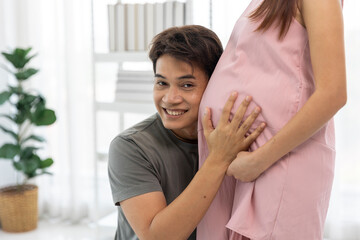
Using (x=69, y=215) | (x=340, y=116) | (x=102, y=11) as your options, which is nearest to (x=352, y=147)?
(x=340, y=116)

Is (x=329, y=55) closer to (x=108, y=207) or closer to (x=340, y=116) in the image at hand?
(x=340, y=116)

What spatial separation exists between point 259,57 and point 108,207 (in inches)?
105

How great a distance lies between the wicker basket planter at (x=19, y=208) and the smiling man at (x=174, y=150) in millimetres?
2048

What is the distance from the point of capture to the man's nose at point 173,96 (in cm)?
143

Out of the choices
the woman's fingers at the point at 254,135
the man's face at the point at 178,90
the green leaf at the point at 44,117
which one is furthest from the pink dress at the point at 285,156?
the green leaf at the point at 44,117

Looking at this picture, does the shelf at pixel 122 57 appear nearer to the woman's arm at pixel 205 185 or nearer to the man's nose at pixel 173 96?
the man's nose at pixel 173 96

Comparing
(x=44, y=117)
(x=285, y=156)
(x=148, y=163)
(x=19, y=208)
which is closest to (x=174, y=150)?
(x=148, y=163)

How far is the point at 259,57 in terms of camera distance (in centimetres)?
121

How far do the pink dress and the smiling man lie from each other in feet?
0.28

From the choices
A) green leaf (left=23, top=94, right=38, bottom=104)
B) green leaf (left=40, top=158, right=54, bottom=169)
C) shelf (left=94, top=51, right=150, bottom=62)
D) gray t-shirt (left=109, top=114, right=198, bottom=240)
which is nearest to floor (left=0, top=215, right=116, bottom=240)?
green leaf (left=40, top=158, right=54, bottom=169)

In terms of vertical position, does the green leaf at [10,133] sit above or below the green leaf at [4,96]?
below

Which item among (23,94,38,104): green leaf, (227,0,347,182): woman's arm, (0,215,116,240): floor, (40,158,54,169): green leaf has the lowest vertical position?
(0,215,116,240): floor

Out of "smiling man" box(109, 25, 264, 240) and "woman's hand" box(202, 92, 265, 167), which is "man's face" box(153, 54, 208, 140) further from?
"woman's hand" box(202, 92, 265, 167)

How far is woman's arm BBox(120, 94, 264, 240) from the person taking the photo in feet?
4.09
